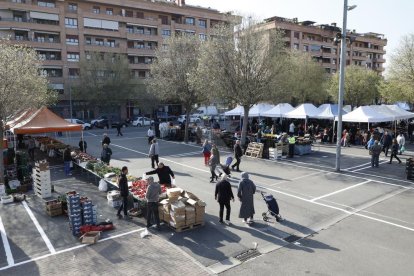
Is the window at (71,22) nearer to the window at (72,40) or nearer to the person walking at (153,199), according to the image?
the window at (72,40)

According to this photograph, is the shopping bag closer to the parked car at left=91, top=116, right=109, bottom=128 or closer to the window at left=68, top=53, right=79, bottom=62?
the parked car at left=91, top=116, right=109, bottom=128

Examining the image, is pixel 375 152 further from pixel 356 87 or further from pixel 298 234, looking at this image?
pixel 356 87

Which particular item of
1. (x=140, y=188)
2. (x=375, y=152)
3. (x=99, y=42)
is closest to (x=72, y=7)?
(x=99, y=42)

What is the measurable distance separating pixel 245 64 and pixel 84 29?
39555mm

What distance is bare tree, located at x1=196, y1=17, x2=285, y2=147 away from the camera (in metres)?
20.8

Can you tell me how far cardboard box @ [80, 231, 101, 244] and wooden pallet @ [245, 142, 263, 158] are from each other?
12393mm

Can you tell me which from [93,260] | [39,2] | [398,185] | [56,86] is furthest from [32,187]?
[39,2]

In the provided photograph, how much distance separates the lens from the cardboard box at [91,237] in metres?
8.56

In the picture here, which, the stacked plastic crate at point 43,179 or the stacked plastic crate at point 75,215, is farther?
the stacked plastic crate at point 43,179

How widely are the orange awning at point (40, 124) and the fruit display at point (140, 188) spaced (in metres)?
8.66

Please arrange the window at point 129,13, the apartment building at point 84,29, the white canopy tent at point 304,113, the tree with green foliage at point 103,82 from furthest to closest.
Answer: the window at point 129,13 → the apartment building at point 84,29 → the tree with green foliage at point 103,82 → the white canopy tent at point 304,113

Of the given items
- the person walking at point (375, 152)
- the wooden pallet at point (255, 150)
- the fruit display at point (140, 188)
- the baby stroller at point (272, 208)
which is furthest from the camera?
the wooden pallet at point (255, 150)

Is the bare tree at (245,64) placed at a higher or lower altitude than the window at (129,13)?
lower

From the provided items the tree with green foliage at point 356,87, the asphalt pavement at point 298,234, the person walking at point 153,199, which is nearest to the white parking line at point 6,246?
the asphalt pavement at point 298,234
